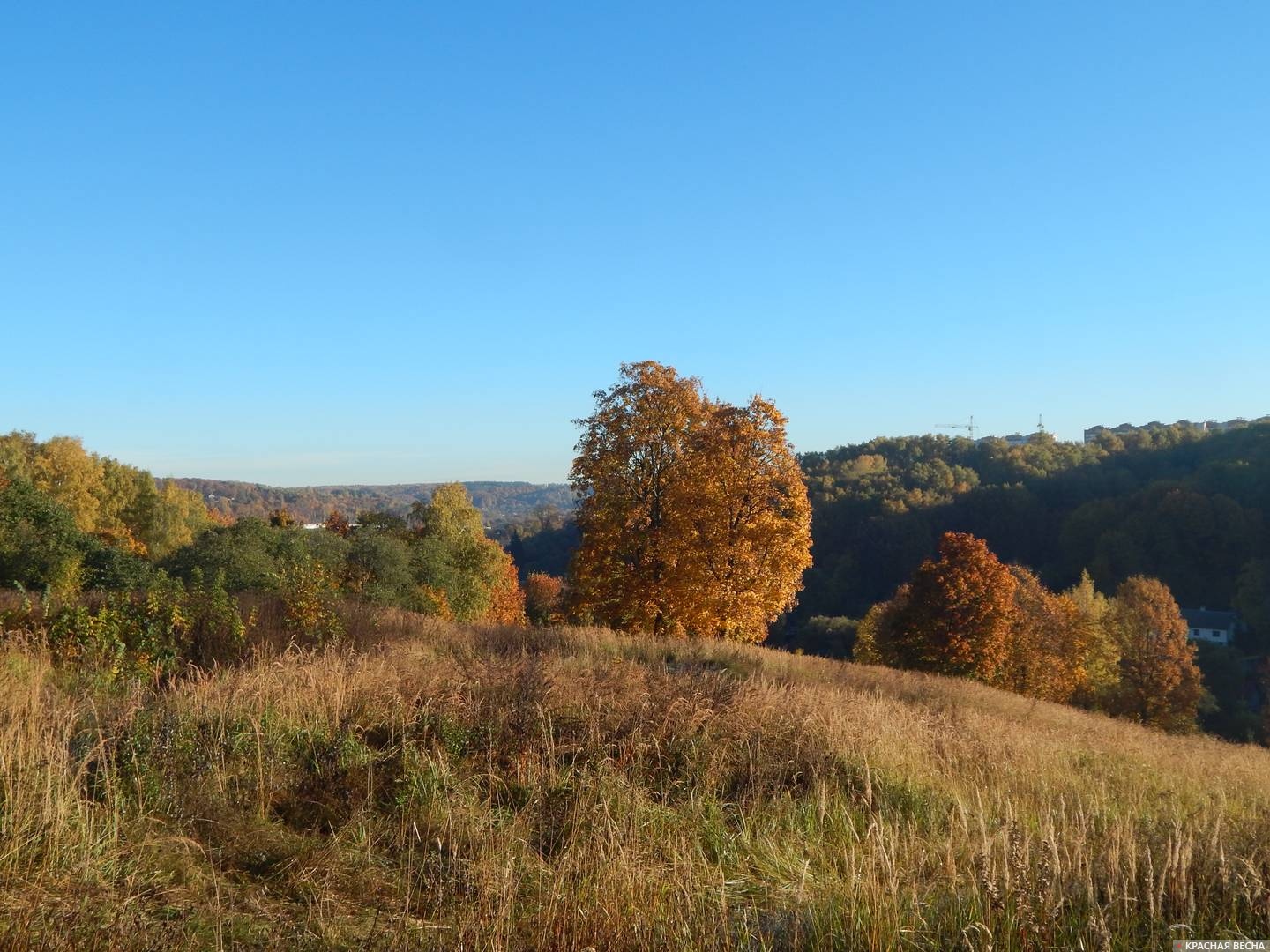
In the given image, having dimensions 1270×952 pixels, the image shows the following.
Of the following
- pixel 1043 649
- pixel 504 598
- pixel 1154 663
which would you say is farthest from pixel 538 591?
pixel 1154 663

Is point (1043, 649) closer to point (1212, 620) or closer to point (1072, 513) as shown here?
point (1212, 620)

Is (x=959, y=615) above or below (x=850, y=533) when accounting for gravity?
below

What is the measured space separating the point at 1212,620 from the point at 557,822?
294 feet

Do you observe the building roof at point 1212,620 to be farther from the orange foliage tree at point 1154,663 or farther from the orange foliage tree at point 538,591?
the orange foliage tree at point 538,591

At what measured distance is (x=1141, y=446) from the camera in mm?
115188

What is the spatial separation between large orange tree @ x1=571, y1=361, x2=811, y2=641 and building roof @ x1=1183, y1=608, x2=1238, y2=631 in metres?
71.3

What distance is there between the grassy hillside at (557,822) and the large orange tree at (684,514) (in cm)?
1337

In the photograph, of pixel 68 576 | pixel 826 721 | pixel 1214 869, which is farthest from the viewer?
A: pixel 68 576

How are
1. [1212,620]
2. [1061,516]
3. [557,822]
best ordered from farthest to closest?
[1061,516], [1212,620], [557,822]

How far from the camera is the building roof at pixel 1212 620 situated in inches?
2995

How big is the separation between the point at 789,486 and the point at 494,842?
742 inches

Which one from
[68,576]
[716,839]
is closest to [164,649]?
[716,839]

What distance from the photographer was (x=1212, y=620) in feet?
252

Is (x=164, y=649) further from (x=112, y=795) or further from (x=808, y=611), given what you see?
(x=808, y=611)
